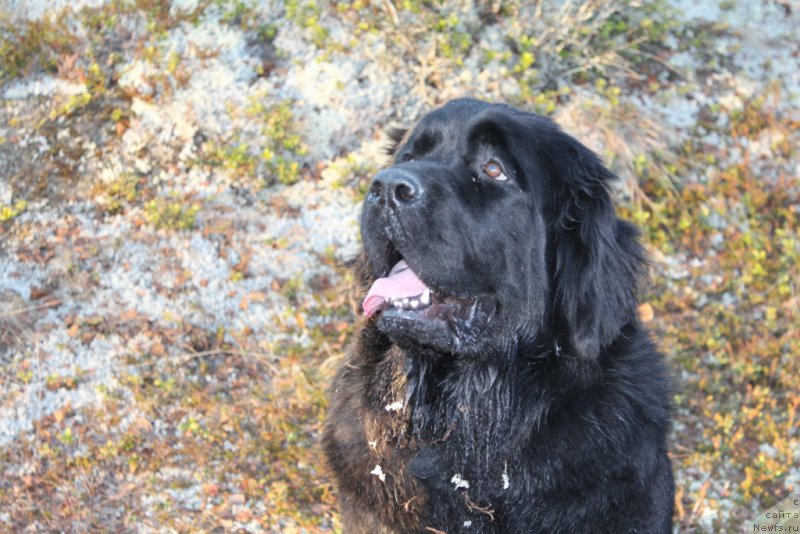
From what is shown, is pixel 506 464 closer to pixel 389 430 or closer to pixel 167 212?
pixel 389 430

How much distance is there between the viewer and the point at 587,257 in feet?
10.2

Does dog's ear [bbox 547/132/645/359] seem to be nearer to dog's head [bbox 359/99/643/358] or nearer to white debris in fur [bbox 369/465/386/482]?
dog's head [bbox 359/99/643/358]

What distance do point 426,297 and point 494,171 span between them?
22.2 inches

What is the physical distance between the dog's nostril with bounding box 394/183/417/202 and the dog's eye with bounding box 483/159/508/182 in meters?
0.44

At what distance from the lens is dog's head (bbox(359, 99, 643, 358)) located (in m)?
2.94

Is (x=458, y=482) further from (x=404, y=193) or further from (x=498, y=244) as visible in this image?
(x=404, y=193)

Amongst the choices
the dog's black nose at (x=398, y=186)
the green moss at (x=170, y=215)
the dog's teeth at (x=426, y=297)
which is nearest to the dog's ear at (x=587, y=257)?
the dog's teeth at (x=426, y=297)

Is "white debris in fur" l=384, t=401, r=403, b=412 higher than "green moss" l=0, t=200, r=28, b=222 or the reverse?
higher

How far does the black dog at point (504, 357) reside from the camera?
2.99m

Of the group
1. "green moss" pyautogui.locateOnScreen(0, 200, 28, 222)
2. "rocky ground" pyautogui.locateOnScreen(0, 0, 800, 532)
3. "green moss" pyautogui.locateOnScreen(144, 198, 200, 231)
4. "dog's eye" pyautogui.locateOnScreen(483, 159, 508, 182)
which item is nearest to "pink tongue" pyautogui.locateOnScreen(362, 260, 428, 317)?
"dog's eye" pyautogui.locateOnScreen(483, 159, 508, 182)

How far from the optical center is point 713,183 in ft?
18.7

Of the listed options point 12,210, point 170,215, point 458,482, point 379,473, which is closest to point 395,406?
point 379,473

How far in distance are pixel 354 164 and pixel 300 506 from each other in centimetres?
225

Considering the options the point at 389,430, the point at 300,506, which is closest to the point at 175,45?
the point at 300,506
